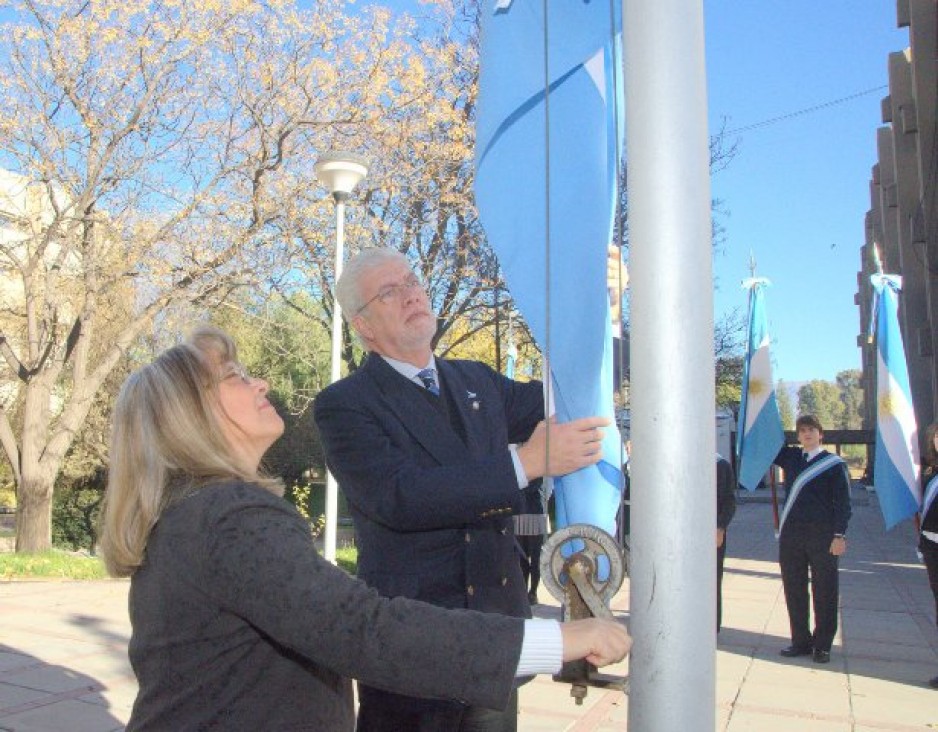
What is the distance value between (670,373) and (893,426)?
7.72m

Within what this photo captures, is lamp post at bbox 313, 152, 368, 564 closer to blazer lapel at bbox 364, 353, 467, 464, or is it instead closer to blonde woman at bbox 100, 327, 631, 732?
blazer lapel at bbox 364, 353, 467, 464

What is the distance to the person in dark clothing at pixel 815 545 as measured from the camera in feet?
24.7

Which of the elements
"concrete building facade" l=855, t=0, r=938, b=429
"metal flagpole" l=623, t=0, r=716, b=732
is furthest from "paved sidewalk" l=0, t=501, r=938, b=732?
"concrete building facade" l=855, t=0, r=938, b=429

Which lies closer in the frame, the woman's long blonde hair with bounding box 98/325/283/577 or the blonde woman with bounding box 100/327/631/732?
the blonde woman with bounding box 100/327/631/732

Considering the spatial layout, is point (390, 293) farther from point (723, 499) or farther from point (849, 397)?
point (849, 397)

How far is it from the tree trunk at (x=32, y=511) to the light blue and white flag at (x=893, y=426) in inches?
476

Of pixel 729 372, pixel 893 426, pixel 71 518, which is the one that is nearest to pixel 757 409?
pixel 893 426

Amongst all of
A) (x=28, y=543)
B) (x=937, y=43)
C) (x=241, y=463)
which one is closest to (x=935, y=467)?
(x=241, y=463)

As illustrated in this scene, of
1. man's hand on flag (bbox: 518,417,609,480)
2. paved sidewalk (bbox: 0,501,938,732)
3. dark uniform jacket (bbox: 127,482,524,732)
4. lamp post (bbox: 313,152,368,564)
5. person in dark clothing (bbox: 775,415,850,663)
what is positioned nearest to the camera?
dark uniform jacket (bbox: 127,482,524,732)

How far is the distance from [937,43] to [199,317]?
1670 centimetres

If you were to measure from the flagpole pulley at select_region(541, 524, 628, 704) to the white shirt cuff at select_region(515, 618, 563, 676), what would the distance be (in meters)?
0.15

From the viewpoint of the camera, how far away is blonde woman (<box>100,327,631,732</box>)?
1437mm

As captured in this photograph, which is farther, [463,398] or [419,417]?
[463,398]

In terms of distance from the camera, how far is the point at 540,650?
149 centimetres
